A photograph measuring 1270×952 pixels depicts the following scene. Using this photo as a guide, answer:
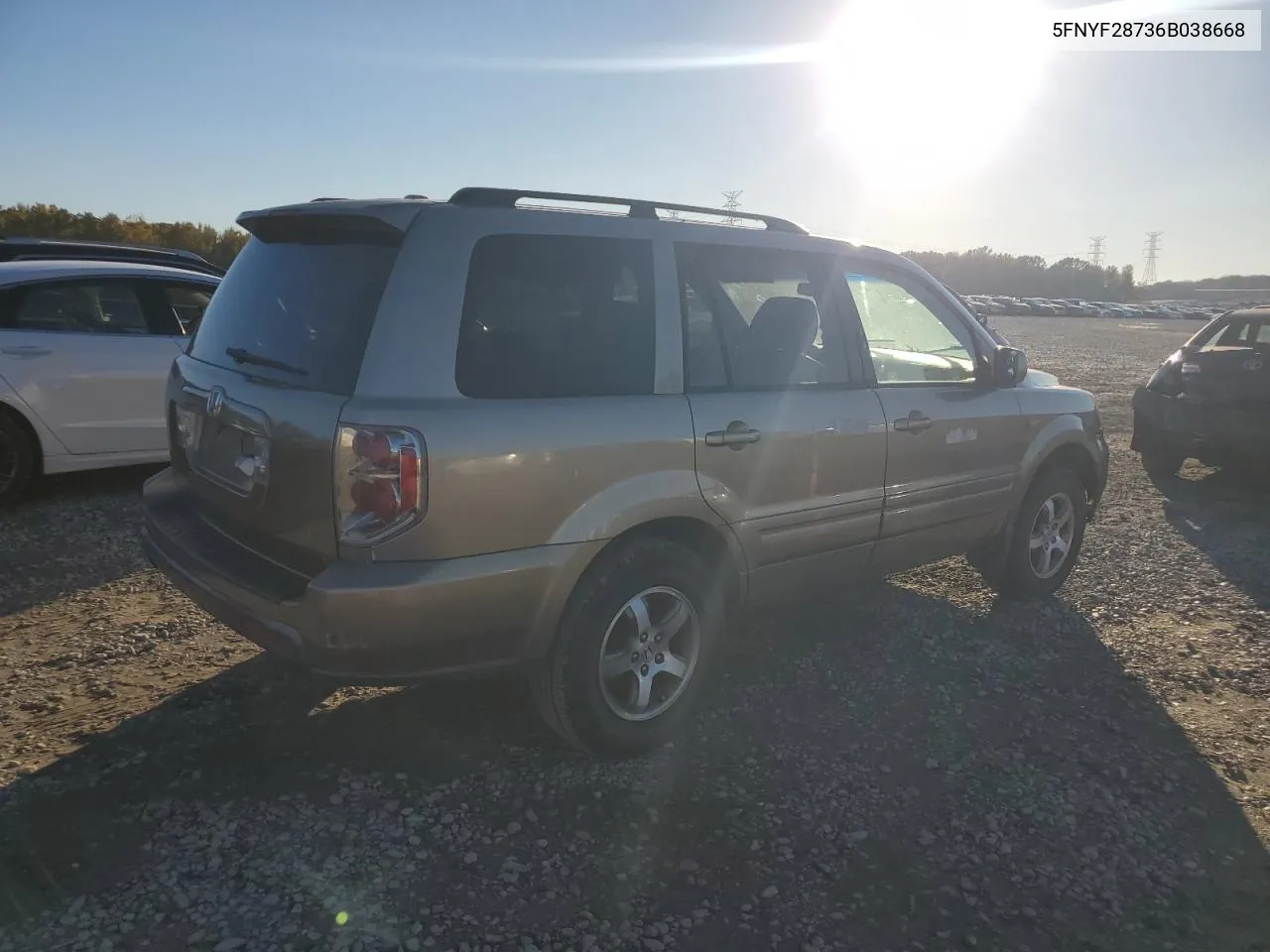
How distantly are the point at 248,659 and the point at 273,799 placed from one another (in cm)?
116

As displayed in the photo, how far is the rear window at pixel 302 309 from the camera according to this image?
271 cm

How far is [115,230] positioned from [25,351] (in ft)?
133

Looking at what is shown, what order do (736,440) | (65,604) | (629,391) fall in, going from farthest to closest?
1. (65,604)
2. (736,440)
3. (629,391)

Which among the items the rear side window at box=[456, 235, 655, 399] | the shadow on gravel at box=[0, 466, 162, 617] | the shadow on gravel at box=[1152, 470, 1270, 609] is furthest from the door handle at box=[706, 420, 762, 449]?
the shadow on gravel at box=[1152, 470, 1270, 609]

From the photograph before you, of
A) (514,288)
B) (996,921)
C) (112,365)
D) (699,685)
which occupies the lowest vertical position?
(996,921)

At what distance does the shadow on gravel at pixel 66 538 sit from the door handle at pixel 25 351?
2.97ft

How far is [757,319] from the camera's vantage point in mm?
3660

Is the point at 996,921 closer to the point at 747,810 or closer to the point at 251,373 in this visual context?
the point at 747,810

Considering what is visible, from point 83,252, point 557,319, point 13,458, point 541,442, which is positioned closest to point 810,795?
point 541,442

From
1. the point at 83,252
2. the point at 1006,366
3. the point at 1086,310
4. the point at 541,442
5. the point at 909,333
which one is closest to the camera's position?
the point at 541,442

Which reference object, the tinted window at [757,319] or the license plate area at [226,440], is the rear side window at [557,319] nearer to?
the tinted window at [757,319]

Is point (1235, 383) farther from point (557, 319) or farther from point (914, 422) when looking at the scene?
point (557, 319)

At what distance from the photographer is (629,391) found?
3.09 metres

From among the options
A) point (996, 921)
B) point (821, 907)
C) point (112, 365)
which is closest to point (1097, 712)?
point (996, 921)
